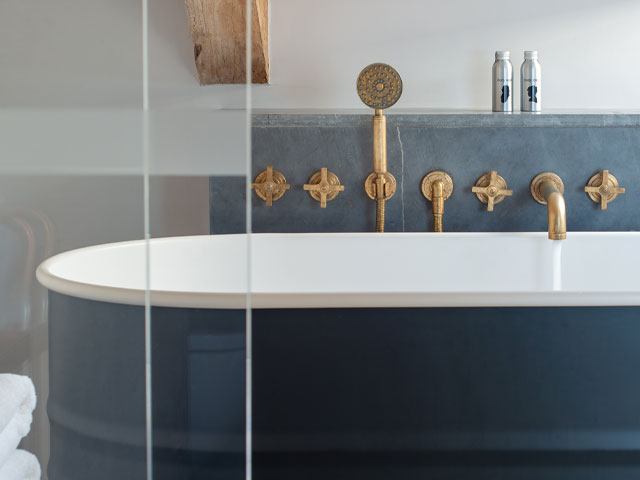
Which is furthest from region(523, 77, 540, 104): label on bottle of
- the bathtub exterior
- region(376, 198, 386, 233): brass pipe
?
the bathtub exterior

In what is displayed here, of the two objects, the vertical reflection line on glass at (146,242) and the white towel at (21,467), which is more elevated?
the vertical reflection line on glass at (146,242)

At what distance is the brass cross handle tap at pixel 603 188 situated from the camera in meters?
1.98

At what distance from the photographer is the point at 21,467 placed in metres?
0.36

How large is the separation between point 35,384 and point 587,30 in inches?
93.6

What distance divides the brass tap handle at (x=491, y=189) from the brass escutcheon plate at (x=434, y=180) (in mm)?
81

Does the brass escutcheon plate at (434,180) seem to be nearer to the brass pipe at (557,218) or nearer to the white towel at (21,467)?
the brass pipe at (557,218)

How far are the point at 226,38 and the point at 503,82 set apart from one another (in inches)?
36.9

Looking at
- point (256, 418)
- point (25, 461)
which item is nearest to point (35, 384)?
point (25, 461)

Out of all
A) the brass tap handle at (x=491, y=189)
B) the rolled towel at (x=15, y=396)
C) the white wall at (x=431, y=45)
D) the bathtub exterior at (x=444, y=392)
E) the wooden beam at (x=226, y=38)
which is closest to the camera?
the rolled towel at (x=15, y=396)

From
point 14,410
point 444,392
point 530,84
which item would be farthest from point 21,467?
point 530,84

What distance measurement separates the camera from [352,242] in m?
1.83

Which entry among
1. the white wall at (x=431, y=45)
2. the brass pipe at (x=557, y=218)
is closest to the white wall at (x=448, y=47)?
the white wall at (x=431, y=45)

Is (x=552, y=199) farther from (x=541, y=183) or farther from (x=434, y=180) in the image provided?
(x=434, y=180)

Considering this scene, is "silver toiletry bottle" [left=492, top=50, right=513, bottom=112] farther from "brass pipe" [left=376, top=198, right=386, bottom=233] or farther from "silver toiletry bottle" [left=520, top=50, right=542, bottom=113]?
"brass pipe" [left=376, top=198, right=386, bottom=233]
